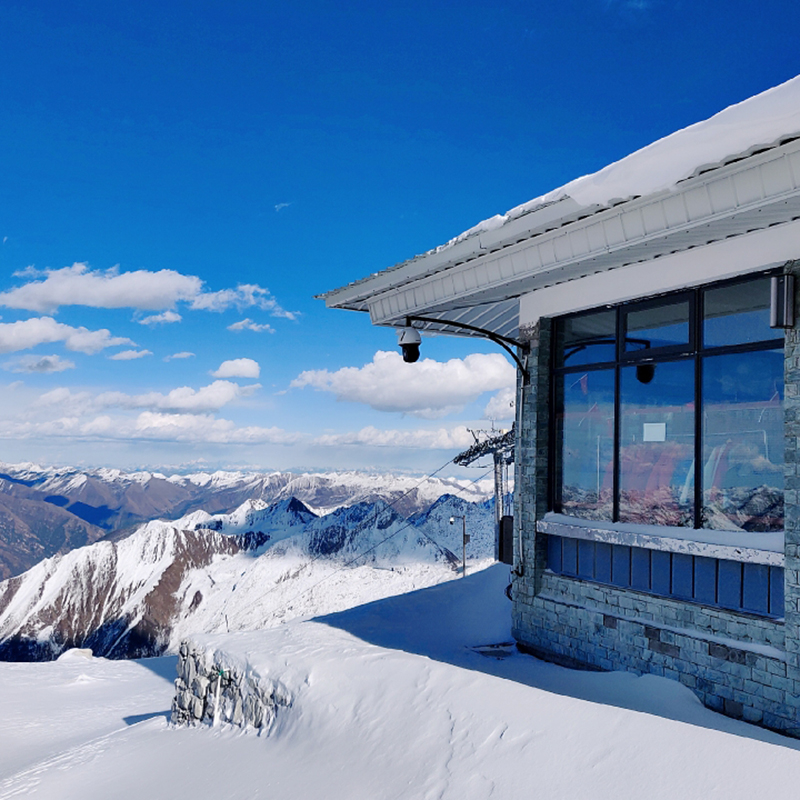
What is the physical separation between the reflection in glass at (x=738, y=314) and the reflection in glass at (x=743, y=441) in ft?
0.52

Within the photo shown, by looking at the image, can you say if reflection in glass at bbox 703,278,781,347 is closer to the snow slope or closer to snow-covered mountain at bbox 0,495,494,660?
the snow slope

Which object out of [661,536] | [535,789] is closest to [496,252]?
[661,536]

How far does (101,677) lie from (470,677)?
17845mm

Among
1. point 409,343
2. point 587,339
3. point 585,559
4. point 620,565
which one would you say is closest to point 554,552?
point 585,559

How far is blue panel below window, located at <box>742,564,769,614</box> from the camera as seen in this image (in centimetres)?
581

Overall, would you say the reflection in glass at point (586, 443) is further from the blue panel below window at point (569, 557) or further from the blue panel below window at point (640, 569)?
the blue panel below window at point (640, 569)

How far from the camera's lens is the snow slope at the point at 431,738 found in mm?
4289

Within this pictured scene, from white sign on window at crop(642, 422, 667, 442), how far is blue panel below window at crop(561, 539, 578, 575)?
150 centimetres

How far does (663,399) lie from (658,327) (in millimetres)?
713

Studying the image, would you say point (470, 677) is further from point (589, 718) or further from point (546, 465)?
point (546, 465)

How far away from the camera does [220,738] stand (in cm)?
748

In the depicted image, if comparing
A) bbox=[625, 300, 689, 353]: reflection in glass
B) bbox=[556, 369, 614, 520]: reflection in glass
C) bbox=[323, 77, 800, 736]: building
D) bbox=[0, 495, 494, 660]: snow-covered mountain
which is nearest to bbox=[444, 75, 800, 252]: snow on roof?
bbox=[323, 77, 800, 736]: building

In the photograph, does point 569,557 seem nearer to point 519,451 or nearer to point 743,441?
point 519,451

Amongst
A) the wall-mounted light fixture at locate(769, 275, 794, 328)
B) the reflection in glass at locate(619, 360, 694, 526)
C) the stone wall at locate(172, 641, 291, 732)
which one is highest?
the wall-mounted light fixture at locate(769, 275, 794, 328)
